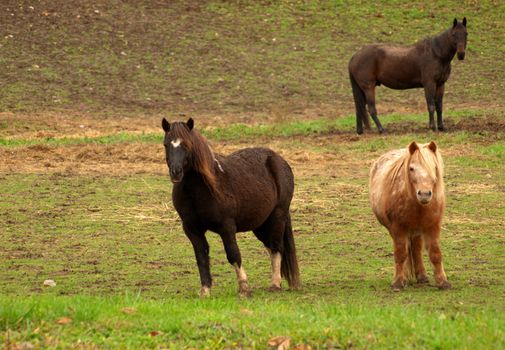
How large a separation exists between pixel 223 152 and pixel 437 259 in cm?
890

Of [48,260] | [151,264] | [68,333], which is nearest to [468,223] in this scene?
[151,264]

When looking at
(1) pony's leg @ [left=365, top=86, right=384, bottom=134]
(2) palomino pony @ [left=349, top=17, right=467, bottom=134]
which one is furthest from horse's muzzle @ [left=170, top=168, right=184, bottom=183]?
(1) pony's leg @ [left=365, top=86, right=384, bottom=134]

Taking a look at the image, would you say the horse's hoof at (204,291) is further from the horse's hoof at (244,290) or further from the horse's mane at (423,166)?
the horse's mane at (423,166)

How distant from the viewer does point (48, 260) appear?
11.5 metres

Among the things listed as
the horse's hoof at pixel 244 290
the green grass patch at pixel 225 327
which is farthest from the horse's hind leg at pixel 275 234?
the green grass patch at pixel 225 327

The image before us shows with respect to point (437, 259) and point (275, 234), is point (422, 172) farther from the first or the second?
point (275, 234)

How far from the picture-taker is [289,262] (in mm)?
10305

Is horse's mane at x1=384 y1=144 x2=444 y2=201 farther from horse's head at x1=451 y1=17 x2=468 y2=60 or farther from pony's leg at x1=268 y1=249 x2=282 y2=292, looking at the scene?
horse's head at x1=451 y1=17 x2=468 y2=60

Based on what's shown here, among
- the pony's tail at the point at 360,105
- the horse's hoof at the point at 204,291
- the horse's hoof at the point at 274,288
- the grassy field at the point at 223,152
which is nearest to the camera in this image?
the grassy field at the point at 223,152

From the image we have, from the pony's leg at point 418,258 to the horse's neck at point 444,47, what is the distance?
1090cm

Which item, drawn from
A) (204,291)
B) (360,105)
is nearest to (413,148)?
(204,291)

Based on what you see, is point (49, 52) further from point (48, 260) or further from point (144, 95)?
point (48, 260)

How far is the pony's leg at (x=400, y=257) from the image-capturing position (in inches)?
393

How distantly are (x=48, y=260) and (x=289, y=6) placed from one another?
22.6 metres
